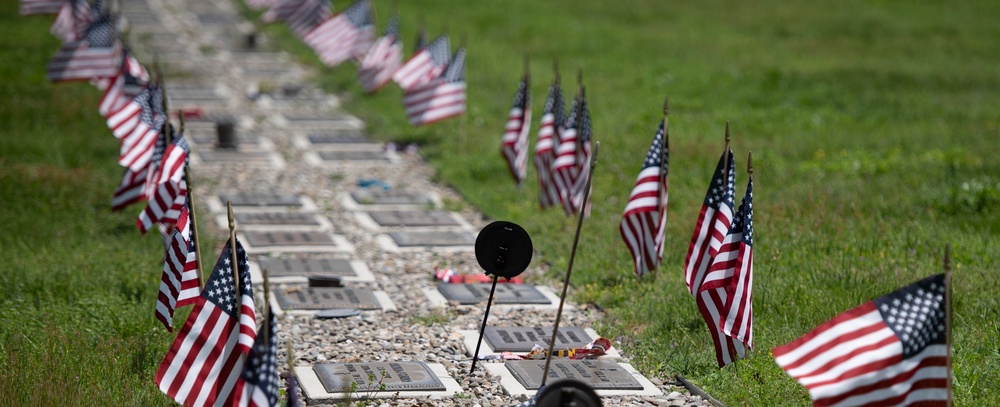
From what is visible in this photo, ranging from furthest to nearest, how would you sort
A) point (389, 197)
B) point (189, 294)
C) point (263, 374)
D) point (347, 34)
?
point (347, 34) → point (389, 197) → point (189, 294) → point (263, 374)

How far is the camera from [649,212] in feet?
39.6

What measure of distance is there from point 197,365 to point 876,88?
1983cm

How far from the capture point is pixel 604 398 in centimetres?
945

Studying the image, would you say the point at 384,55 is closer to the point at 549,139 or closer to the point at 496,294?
the point at 549,139

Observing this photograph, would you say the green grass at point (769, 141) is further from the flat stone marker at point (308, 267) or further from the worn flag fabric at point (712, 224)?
the flat stone marker at point (308, 267)

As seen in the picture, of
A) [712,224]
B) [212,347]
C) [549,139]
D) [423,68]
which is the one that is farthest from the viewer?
[423,68]

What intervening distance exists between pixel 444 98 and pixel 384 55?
3.84 metres

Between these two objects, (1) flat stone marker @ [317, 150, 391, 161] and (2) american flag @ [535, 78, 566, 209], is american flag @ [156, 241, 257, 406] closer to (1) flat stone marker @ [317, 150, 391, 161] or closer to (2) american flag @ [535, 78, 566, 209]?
(2) american flag @ [535, 78, 566, 209]

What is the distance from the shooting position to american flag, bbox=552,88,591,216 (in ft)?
47.5

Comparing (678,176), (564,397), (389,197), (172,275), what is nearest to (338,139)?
(389,197)

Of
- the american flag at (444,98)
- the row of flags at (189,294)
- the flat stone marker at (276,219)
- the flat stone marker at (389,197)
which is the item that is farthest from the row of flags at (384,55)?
the row of flags at (189,294)

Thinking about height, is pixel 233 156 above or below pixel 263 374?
below

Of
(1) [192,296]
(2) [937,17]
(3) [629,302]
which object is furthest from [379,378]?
(2) [937,17]

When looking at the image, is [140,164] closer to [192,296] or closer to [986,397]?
Result: [192,296]
